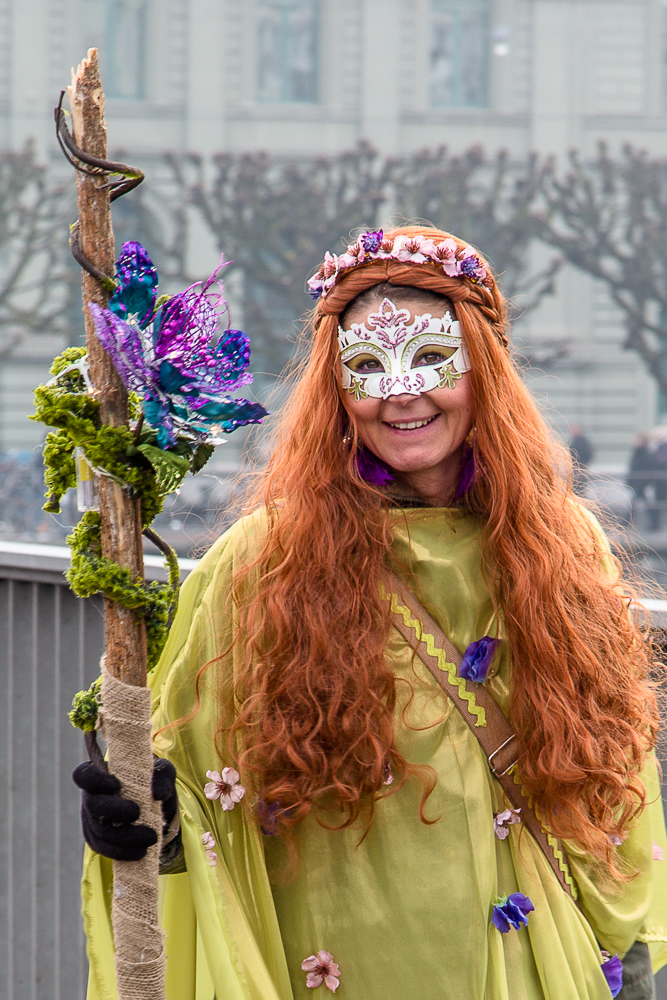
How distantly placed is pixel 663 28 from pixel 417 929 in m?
34.6

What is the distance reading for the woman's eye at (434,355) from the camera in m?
1.94

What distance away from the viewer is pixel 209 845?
1.83 m

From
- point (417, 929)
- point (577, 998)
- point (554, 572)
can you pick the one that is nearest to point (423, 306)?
point (554, 572)

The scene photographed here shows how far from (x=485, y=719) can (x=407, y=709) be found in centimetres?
14

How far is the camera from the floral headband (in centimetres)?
194

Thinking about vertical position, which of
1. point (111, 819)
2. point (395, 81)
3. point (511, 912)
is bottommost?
point (511, 912)

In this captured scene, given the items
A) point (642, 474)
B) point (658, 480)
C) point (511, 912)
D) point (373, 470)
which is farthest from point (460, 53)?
point (511, 912)

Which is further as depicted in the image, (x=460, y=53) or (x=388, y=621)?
(x=460, y=53)

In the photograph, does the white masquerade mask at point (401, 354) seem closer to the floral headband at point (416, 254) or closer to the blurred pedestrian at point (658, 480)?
the floral headband at point (416, 254)

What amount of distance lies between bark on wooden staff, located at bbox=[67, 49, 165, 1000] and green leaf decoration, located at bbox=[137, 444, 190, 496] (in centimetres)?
6

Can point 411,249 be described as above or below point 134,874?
above

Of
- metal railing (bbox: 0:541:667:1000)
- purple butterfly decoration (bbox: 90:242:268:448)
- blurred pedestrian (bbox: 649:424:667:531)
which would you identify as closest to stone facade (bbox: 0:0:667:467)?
blurred pedestrian (bbox: 649:424:667:531)

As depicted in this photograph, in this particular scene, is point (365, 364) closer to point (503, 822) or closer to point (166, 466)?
point (166, 466)

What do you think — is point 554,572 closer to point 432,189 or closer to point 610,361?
point 432,189
